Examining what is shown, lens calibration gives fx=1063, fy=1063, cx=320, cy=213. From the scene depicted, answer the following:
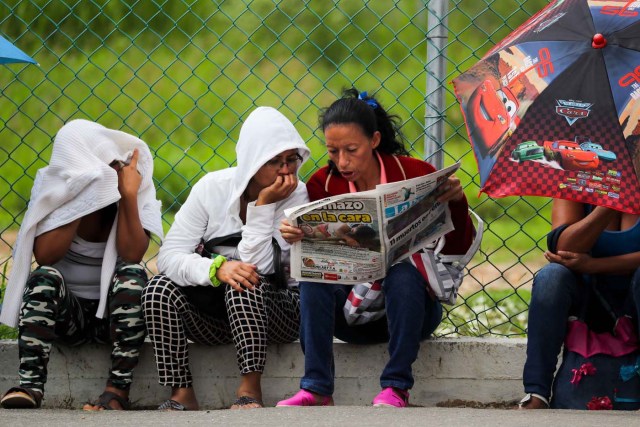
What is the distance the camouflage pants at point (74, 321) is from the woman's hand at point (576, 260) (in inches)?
64.9

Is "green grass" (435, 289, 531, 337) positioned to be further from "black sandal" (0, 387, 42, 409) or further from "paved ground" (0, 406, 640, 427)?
"black sandal" (0, 387, 42, 409)

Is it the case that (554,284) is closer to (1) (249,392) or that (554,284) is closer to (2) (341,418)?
(2) (341,418)

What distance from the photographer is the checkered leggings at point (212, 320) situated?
4.06 meters

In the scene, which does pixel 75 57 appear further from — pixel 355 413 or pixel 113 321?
pixel 355 413

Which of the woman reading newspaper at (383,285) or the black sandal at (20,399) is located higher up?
the woman reading newspaper at (383,285)

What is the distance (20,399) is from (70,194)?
0.82 m

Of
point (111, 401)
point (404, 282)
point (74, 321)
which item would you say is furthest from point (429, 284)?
point (74, 321)

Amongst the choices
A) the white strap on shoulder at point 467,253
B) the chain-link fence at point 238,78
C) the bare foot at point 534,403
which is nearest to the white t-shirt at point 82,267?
the white strap on shoulder at point 467,253

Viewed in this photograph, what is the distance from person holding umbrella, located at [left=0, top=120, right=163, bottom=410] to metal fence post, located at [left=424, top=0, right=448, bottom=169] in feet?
3.95

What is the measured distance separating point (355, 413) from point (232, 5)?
5.20 m

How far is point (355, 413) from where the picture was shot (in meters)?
3.70

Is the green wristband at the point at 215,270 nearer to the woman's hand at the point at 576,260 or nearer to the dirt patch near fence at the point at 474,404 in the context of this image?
the dirt patch near fence at the point at 474,404

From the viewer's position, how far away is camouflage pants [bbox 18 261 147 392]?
4145 millimetres

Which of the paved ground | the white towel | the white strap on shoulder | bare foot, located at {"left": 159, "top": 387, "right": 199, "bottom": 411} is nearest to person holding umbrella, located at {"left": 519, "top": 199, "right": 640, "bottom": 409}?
the paved ground
